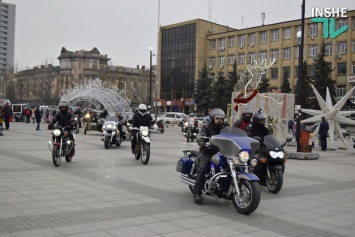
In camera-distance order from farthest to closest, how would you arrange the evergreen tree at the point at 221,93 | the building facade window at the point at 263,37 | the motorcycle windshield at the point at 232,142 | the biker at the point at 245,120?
1. the building facade window at the point at 263,37
2. the evergreen tree at the point at 221,93
3. the biker at the point at 245,120
4. the motorcycle windshield at the point at 232,142

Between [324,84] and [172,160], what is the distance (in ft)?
134

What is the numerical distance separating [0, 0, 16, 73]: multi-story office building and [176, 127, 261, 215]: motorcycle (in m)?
171

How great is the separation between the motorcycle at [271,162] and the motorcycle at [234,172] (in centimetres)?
158

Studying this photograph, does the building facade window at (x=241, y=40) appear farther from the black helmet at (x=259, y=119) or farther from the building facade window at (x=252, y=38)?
the black helmet at (x=259, y=119)

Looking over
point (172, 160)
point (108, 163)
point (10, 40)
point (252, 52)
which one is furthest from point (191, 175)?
point (10, 40)

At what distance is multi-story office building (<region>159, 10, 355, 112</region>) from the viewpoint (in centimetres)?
5581

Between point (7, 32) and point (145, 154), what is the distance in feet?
574

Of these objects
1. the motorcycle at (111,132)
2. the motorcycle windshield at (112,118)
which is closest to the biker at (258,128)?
the motorcycle at (111,132)

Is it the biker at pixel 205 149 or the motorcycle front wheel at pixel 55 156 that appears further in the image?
the motorcycle front wheel at pixel 55 156

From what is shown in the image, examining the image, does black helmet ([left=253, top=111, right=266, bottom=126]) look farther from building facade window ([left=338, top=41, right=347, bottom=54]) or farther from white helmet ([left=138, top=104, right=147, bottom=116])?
building facade window ([left=338, top=41, right=347, bottom=54])

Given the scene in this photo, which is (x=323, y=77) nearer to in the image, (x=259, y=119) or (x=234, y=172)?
(x=259, y=119)

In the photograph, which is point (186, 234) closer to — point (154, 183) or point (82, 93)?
point (154, 183)

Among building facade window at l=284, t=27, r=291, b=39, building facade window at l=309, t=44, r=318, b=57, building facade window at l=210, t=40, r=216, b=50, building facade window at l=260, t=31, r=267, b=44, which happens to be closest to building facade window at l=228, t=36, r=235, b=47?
building facade window at l=210, t=40, r=216, b=50

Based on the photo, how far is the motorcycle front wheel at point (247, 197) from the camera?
Answer: 21.1 ft
